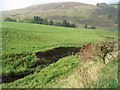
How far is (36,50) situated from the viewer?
3353 cm

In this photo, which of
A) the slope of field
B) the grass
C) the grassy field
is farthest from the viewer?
the slope of field

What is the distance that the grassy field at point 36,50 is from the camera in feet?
79.5

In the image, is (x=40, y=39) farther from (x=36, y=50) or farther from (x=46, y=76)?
(x=46, y=76)

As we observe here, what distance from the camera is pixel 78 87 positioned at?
13672 mm

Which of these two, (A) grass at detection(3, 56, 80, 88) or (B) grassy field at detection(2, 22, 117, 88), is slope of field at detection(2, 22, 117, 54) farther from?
(A) grass at detection(3, 56, 80, 88)

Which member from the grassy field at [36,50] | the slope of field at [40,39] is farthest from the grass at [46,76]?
the slope of field at [40,39]

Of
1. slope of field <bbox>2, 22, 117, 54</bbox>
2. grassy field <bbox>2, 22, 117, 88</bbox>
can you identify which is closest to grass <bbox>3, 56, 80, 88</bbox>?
grassy field <bbox>2, 22, 117, 88</bbox>

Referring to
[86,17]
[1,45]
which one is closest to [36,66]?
[1,45]

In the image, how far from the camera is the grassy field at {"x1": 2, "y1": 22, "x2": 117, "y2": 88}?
2422 centimetres

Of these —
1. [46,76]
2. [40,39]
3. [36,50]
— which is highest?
[40,39]

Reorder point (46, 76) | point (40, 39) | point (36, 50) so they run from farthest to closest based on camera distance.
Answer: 1. point (40, 39)
2. point (36, 50)
3. point (46, 76)

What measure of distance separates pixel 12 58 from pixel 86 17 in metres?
86.3

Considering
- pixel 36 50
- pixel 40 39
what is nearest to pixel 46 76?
pixel 36 50

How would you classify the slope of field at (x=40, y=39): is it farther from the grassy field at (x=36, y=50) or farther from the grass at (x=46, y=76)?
the grass at (x=46, y=76)
